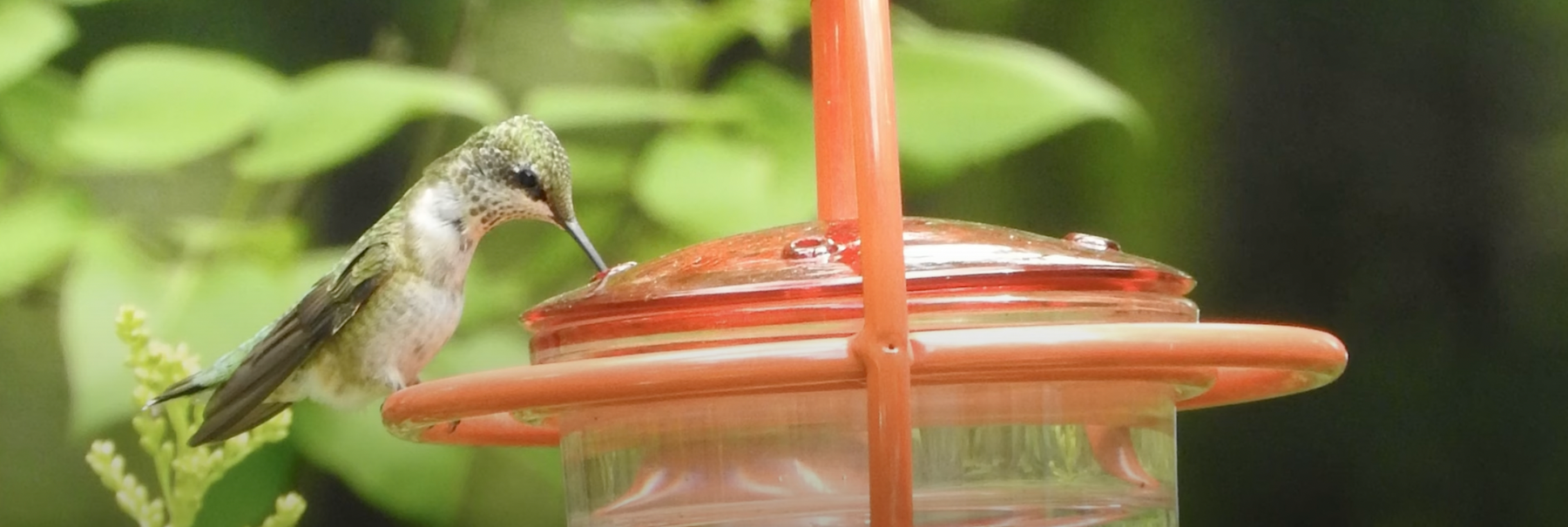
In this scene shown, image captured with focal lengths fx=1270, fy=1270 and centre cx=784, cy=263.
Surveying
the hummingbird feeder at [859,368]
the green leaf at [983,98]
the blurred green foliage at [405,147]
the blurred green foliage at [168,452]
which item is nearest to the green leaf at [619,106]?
the blurred green foliage at [405,147]

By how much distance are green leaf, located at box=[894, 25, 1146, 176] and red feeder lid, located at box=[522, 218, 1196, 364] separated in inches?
25.7

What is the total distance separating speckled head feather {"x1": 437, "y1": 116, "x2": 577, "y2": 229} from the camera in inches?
43.1

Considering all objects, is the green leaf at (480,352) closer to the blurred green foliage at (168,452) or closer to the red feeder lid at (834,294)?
the blurred green foliage at (168,452)

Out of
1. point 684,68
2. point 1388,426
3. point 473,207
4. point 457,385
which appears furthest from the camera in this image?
point 684,68

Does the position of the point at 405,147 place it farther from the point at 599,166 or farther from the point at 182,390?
the point at 182,390

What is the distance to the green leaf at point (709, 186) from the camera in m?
1.41

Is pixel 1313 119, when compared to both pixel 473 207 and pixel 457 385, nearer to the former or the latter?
pixel 473 207

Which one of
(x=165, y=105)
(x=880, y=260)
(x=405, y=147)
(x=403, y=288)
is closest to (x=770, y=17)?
(x=405, y=147)

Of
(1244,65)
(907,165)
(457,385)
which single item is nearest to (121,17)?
(907,165)

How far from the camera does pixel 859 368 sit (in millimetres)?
507

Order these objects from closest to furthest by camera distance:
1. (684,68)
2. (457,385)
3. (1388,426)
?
(457,385) → (1388,426) → (684,68)

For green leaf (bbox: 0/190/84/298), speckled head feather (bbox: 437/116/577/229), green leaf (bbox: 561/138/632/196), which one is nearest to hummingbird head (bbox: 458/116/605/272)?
speckled head feather (bbox: 437/116/577/229)

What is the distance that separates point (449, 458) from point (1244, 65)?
0.96 m

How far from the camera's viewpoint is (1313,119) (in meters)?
1.35
